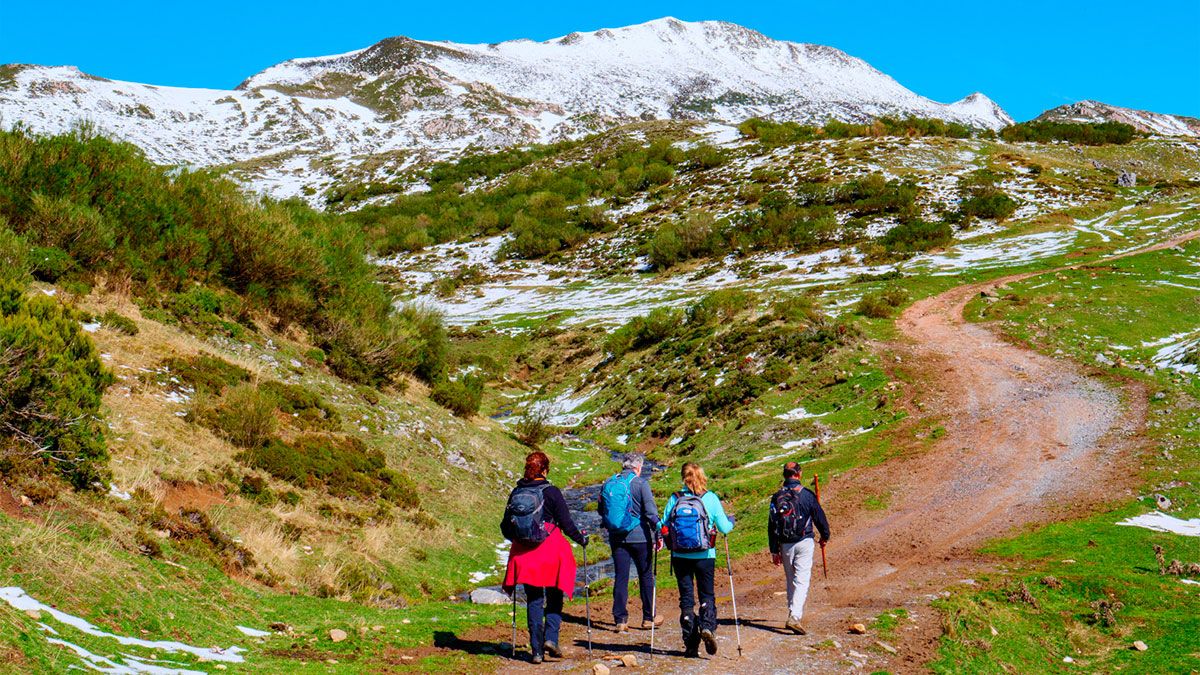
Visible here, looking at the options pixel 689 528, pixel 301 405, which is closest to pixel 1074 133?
pixel 301 405

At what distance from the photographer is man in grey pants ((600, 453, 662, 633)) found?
8.71 m

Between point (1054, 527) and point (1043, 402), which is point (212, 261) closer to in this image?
point (1054, 527)

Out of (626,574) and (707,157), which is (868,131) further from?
(626,574)

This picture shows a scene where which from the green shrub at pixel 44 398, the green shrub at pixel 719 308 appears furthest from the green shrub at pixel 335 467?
the green shrub at pixel 719 308

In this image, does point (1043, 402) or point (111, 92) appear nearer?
point (1043, 402)

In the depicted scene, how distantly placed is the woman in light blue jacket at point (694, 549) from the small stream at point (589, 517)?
301 cm

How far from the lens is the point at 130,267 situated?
19.0m

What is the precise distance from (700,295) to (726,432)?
2187cm

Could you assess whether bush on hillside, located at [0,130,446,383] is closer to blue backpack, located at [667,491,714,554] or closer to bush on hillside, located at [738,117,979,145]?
blue backpack, located at [667,491,714,554]

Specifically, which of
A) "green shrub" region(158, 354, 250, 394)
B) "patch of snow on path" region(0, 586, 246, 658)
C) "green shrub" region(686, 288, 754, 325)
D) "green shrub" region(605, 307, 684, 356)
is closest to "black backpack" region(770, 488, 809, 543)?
"patch of snow on path" region(0, 586, 246, 658)

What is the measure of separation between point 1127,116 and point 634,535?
201098 mm

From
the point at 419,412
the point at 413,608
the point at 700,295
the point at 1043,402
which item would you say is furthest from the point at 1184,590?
the point at 700,295

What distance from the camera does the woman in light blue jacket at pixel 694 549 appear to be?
7.94 meters

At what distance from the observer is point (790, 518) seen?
8.95 meters
